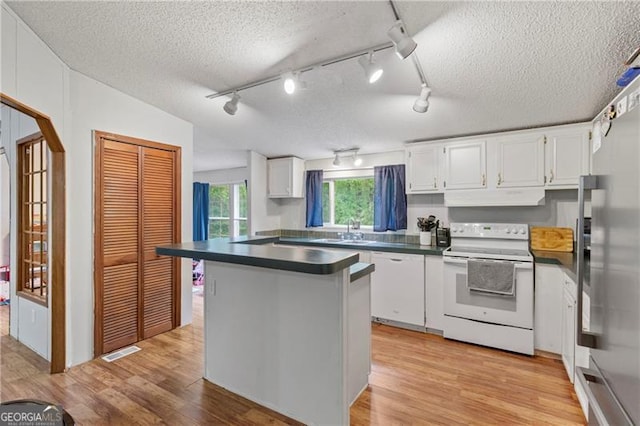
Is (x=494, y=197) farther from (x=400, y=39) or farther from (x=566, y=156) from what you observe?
(x=400, y=39)

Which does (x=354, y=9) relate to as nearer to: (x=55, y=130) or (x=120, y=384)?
(x=55, y=130)

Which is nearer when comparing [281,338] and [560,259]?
[281,338]

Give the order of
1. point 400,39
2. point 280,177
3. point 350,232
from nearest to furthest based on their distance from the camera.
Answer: point 400,39
point 350,232
point 280,177

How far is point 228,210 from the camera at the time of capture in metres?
6.38

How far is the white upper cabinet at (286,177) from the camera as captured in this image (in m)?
4.70

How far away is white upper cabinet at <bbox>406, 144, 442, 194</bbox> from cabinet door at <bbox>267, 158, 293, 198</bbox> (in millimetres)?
1854

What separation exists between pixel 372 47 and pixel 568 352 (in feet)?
8.98

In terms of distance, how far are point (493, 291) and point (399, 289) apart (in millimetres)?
Result: 962

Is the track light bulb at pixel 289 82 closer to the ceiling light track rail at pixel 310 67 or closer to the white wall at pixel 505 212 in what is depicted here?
the ceiling light track rail at pixel 310 67

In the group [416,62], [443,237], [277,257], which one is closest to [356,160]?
[443,237]

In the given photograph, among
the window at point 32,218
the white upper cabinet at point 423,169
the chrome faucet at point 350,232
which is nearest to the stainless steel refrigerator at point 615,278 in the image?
the white upper cabinet at point 423,169

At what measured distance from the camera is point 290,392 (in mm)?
1954

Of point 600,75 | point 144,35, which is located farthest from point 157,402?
point 600,75

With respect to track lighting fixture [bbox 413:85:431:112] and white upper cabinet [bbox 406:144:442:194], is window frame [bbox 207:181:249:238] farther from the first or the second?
track lighting fixture [bbox 413:85:431:112]
